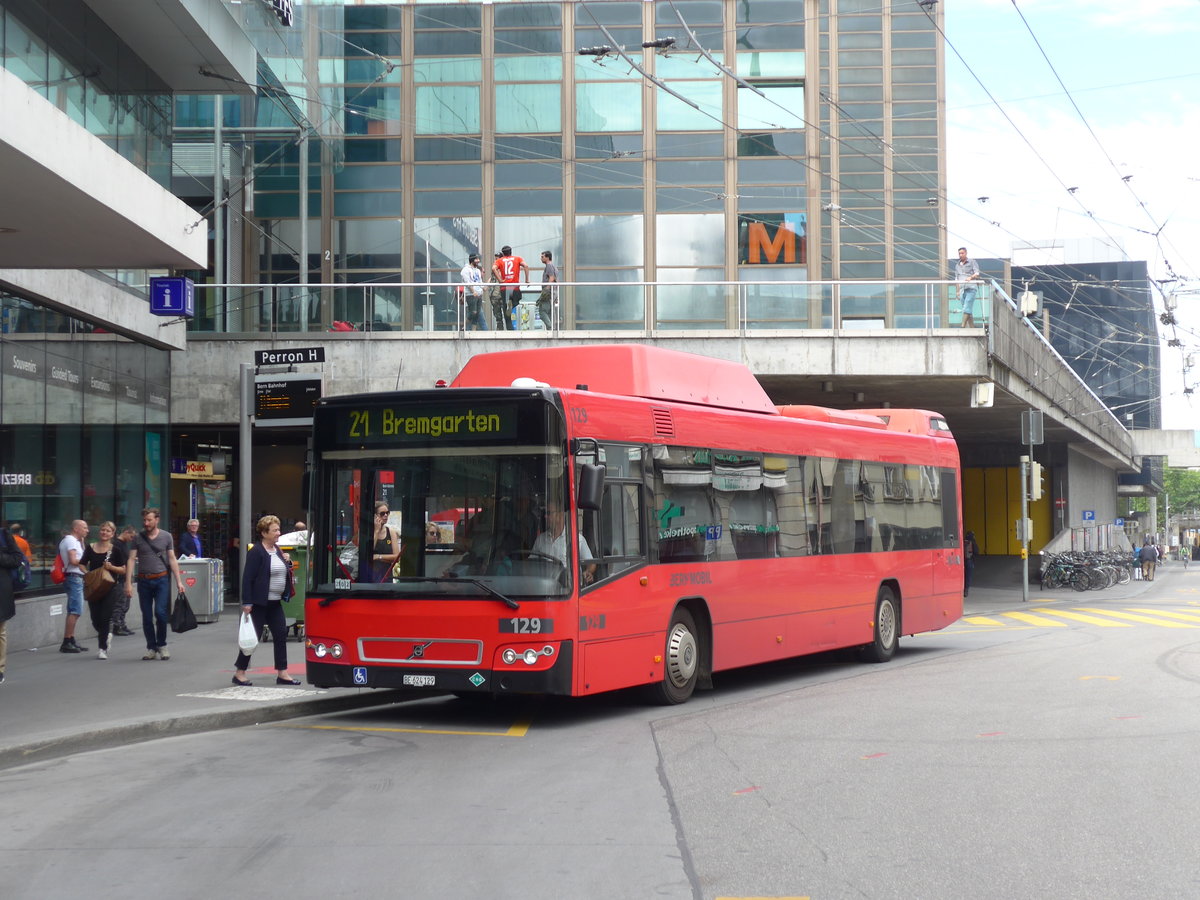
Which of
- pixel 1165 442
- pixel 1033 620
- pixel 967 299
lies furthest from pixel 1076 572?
pixel 1165 442

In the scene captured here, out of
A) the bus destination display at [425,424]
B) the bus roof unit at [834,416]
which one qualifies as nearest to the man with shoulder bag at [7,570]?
the bus destination display at [425,424]

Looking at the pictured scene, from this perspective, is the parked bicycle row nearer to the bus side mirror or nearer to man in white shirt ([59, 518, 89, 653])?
man in white shirt ([59, 518, 89, 653])

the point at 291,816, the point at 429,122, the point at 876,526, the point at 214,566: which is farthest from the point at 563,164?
the point at 291,816

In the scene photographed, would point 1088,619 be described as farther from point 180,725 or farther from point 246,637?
point 180,725

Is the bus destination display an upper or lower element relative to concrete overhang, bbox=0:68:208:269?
lower

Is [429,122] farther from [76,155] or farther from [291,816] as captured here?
[291,816]

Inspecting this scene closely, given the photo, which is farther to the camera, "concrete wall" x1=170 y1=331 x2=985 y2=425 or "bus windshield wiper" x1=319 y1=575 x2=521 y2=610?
"concrete wall" x1=170 y1=331 x2=985 y2=425

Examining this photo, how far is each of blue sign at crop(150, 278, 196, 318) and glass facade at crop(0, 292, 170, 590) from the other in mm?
847

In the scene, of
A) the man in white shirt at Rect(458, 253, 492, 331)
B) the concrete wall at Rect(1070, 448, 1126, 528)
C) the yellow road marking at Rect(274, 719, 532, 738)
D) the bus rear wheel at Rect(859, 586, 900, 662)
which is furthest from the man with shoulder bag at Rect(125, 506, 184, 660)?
the concrete wall at Rect(1070, 448, 1126, 528)

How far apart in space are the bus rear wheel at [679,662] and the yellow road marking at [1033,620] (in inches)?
556

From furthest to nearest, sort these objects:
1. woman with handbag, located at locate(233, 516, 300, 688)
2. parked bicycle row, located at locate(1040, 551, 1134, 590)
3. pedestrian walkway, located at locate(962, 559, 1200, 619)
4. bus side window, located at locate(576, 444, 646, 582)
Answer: parked bicycle row, located at locate(1040, 551, 1134, 590) → pedestrian walkway, located at locate(962, 559, 1200, 619) → woman with handbag, located at locate(233, 516, 300, 688) → bus side window, located at locate(576, 444, 646, 582)

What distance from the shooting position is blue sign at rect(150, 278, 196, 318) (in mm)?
19812

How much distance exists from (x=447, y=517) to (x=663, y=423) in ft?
7.84

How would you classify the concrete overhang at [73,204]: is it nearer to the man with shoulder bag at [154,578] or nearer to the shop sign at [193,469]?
the man with shoulder bag at [154,578]
